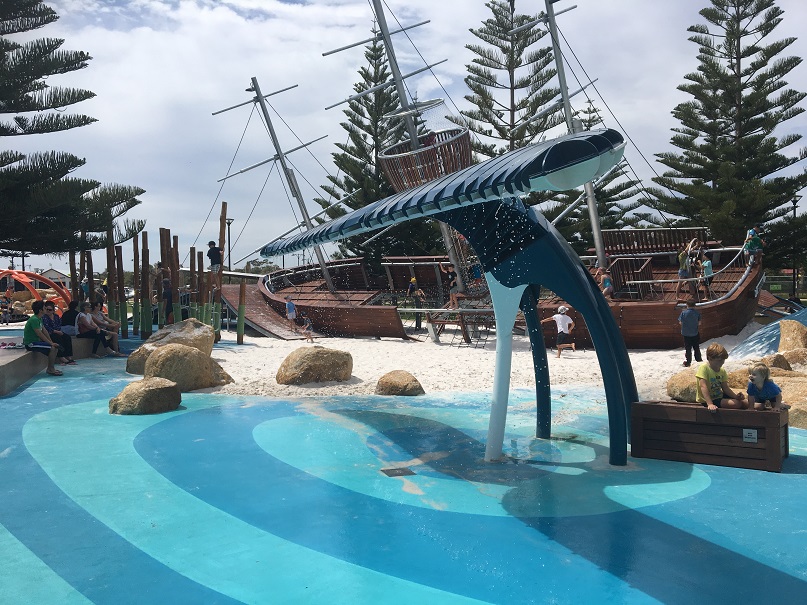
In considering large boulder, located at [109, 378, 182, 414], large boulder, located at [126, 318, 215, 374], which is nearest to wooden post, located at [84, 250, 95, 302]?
large boulder, located at [126, 318, 215, 374]

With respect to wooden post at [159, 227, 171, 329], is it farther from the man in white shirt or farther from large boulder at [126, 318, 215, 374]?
the man in white shirt

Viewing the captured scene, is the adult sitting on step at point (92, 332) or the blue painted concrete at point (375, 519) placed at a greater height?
the adult sitting on step at point (92, 332)

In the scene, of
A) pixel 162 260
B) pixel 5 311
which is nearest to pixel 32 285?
pixel 5 311

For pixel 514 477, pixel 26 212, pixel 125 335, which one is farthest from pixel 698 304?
pixel 26 212

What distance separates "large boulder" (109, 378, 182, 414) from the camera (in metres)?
8.61

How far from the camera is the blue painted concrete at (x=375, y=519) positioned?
12.7 feet

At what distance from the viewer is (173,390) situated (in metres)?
8.96

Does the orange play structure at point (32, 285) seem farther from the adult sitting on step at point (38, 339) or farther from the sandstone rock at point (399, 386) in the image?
the sandstone rock at point (399, 386)

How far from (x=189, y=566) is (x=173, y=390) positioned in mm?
5105

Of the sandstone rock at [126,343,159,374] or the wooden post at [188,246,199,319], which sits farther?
the wooden post at [188,246,199,319]

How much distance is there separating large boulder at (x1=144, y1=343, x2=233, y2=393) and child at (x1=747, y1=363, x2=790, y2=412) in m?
7.28

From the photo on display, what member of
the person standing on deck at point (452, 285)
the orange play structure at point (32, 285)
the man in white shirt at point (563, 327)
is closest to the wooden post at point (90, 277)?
the orange play structure at point (32, 285)

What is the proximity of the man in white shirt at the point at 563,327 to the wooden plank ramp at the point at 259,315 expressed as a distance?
6.34m

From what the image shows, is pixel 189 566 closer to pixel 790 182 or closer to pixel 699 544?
pixel 699 544
